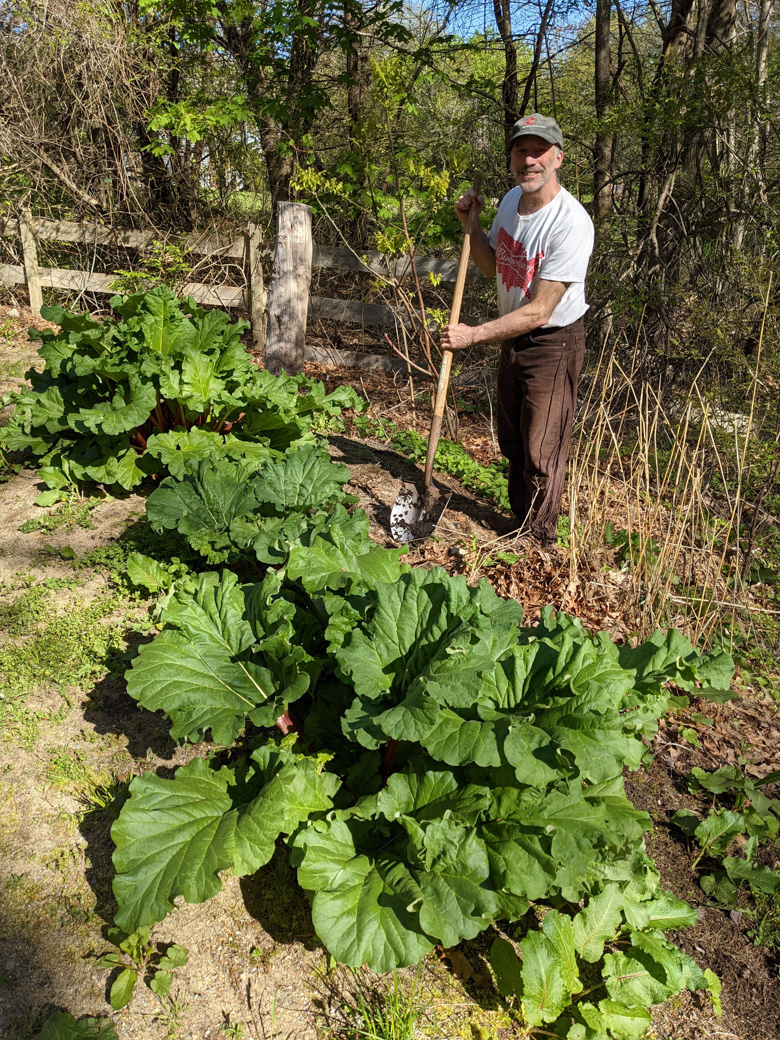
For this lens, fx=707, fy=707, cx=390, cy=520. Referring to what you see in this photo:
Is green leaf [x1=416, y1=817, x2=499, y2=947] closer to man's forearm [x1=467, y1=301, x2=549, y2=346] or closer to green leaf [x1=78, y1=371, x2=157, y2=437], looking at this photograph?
man's forearm [x1=467, y1=301, x2=549, y2=346]

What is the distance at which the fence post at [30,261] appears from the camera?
27.1 feet

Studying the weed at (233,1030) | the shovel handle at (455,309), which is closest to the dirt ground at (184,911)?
the weed at (233,1030)

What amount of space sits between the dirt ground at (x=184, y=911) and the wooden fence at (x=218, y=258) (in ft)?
16.4

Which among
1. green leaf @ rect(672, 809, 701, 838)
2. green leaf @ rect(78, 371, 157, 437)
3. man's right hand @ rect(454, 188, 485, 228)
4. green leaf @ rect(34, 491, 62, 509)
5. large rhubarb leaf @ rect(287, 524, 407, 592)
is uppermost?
man's right hand @ rect(454, 188, 485, 228)

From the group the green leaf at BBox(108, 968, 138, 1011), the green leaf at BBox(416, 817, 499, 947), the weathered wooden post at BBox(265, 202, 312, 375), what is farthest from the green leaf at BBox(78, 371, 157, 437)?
the green leaf at BBox(416, 817, 499, 947)

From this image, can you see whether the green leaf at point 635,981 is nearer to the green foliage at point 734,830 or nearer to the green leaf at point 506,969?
the green leaf at point 506,969

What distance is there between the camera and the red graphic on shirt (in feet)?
13.0

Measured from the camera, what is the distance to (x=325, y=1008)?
206 cm

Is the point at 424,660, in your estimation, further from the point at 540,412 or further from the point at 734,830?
the point at 540,412

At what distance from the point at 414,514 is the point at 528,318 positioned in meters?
1.35

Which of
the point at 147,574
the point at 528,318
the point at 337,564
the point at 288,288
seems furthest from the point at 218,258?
the point at 337,564

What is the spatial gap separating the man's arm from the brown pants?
0.58ft

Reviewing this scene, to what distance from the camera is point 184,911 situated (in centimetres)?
227

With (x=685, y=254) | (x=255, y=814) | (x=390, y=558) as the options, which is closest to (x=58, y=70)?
(x=685, y=254)
